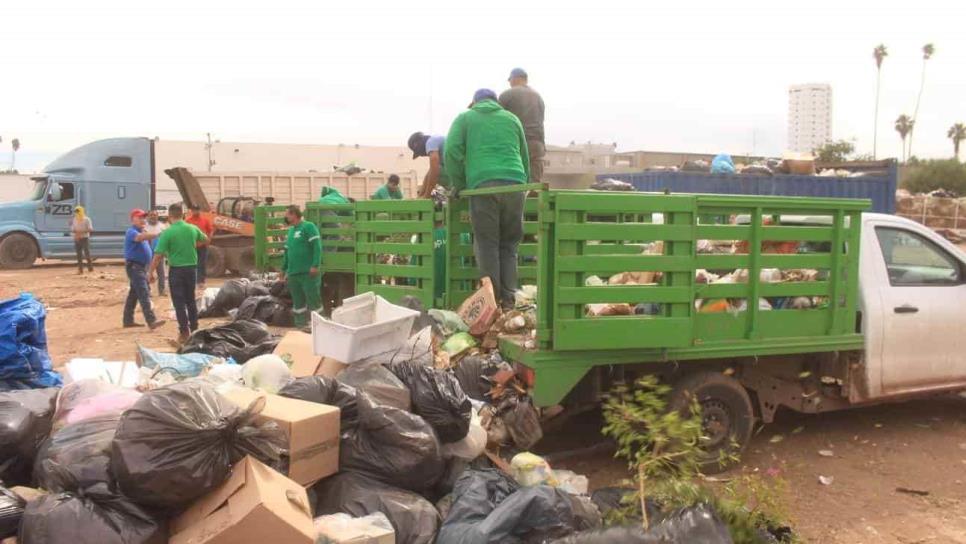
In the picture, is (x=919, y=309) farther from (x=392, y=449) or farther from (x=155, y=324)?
(x=155, y=324)

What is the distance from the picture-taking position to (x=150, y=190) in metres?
20.6

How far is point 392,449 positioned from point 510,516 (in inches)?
31.4

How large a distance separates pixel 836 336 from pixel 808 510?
1.33 m

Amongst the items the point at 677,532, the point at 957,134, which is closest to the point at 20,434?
the point at 677,532

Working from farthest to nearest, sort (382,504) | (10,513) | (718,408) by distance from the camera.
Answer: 1. (718,408)
2. (382,504)
3. (10,513)

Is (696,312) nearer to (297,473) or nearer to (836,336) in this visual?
(836,336)

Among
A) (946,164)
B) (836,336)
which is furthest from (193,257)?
(946,164)

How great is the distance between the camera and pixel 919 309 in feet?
18.3

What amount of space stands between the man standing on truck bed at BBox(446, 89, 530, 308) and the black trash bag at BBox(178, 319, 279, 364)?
71.3 inches

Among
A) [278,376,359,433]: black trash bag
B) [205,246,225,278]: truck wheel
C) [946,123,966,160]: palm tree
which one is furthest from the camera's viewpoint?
[946,123,966,160]: palm tree

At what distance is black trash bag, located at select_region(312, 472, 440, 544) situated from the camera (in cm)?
354

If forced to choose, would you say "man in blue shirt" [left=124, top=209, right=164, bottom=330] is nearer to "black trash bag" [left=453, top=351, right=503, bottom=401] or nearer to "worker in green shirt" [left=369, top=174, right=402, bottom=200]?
"worker in green shirt" [left=369, top=174, right=402, bottom=200]

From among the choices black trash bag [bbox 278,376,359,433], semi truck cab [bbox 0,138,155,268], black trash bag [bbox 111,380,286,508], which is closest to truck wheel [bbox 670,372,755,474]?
black trash bag [bbox 278,376,359,433]

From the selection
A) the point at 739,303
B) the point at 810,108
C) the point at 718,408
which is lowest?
the point at 718,408
